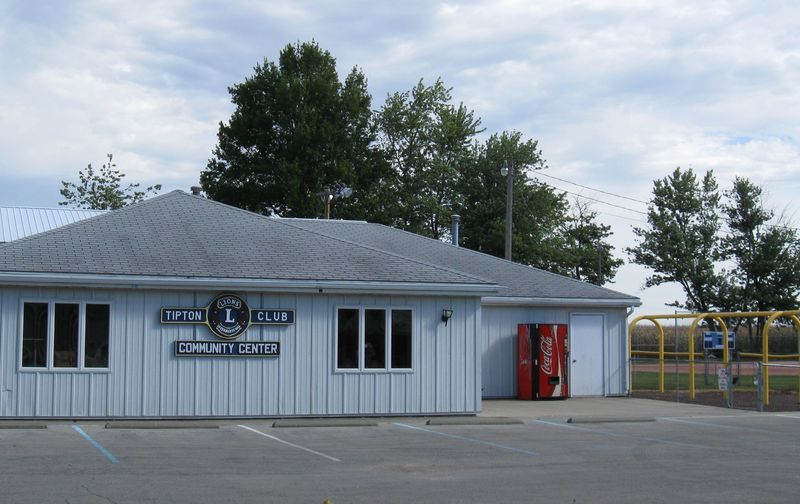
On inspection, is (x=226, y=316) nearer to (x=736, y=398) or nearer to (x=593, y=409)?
(x=593, y=409)

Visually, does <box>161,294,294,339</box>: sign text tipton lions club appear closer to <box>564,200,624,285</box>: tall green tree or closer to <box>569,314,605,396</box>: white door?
<box>569,314,605,396</box>: white door

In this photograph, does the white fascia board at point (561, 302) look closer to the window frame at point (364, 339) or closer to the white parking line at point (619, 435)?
the window frame at point (364, 339)

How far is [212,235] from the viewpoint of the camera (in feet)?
72.5

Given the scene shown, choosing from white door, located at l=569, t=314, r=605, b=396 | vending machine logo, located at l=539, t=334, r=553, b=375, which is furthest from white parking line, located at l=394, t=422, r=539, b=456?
white door, located at l=569, t=314, r=605, b=396

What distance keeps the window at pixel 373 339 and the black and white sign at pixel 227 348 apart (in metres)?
1.41

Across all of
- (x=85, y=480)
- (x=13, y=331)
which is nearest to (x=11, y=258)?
(x=13, y=331)

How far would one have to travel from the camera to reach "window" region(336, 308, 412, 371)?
20.7 m

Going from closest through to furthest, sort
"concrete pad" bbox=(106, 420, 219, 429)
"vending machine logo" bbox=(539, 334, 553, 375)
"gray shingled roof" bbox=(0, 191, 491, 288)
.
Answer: "concrete pad" bbox=(106, 420, 219, 429) < "gray shingled roof" bbox=(0, 191, 491, 288) < "vending machine logo" bbox=(539, 334, 553, 375)

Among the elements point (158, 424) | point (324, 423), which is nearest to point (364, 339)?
point (324, 423)

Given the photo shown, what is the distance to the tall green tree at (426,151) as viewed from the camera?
186 ft

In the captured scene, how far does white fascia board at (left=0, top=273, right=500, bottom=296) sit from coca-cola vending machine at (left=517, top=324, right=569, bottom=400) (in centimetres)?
458

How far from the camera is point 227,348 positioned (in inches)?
786

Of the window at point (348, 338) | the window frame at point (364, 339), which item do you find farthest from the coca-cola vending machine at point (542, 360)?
the window at point (348, 338)

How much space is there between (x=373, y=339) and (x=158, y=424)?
482 centimetres
